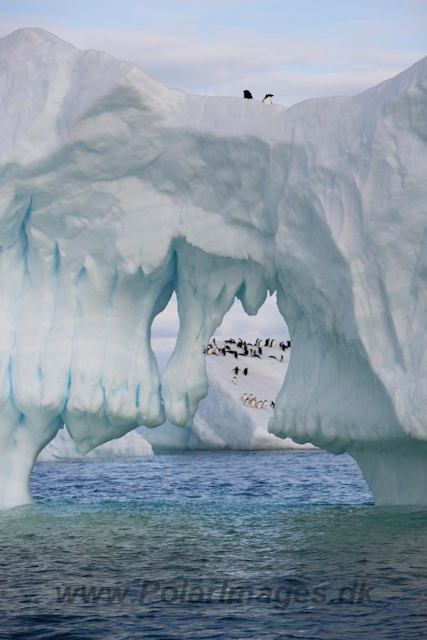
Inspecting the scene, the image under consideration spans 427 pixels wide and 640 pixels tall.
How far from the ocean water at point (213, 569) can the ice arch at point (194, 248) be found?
1.58 metres

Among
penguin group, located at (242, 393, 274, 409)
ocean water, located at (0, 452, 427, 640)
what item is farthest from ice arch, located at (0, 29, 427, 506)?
penguin group, located at (242, 393, 274, 409)

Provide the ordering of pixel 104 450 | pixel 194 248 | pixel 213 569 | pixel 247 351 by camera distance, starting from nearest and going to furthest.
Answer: pixel 213 569
pixel 194 248
pixel 104 450
pixel 247 351

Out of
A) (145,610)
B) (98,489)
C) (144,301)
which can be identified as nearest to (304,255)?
(144,301)

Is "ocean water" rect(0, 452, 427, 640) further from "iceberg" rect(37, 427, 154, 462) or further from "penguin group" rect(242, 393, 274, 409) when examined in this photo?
"penguin group" rect(242, 393, 274, 409)

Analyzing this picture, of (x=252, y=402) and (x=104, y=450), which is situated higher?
(x=252, y=402)

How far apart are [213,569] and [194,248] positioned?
6.22 metres

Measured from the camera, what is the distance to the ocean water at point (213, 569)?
775 cm

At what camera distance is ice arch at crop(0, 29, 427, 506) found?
1291cm

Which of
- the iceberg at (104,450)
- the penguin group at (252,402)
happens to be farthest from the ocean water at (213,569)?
the penguin group at (252,402)

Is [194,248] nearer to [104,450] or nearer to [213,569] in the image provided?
[213,569]

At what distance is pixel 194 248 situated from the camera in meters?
14.9

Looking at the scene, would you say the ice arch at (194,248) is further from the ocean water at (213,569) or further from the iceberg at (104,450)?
the iceberg at (104,450)

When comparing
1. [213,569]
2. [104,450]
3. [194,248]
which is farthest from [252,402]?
[213,569]

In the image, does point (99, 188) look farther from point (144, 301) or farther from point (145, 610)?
point (145, 610)
